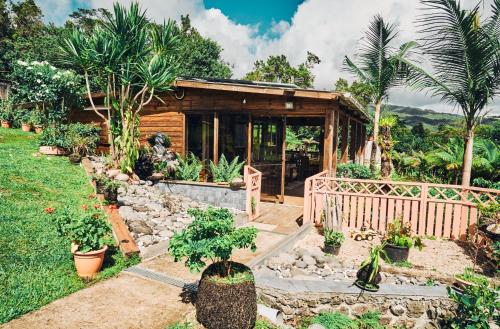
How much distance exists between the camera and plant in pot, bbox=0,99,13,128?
14.9 meters

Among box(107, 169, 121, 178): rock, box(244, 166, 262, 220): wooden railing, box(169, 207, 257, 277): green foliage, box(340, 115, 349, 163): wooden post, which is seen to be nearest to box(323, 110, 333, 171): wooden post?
box(244, 166, 262, 220): wooden railing

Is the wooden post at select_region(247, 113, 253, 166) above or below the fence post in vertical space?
above

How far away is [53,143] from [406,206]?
34.2ft

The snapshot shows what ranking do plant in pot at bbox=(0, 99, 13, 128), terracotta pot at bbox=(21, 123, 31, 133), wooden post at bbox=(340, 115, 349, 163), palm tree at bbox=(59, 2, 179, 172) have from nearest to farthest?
palm tree at bbox=(59, 2, 179, 172) < wooden post at bbox=(340, 115, 349, 163) < terracotta pot at bbox=(21, 123, 31, 133) < plant in pot at bbox=(0, 99, 13, 128)

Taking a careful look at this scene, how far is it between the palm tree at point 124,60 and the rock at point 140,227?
3080 mm

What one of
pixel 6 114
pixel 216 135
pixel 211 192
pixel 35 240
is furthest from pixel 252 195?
pixel 6 114

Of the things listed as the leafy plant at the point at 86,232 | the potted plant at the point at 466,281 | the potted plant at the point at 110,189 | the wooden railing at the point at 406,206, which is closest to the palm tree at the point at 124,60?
the potted plant at the point at 110,189

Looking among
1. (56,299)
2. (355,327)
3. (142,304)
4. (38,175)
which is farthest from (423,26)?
(38,175)

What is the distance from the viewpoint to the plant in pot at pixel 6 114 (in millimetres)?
14875

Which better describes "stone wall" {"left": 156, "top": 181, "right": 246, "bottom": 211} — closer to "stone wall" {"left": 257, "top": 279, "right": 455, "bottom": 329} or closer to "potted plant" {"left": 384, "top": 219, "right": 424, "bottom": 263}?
"potted plant" {"left": 384, "top": 219, "right": 424, "bottom": 263}

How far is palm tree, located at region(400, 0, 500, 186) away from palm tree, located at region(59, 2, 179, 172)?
6.63 metres

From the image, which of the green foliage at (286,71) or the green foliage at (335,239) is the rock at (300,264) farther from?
the green foliage at (286,71)

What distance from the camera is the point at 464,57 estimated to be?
714 centimetres

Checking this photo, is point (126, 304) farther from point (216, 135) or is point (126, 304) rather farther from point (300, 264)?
point (216, 135)
